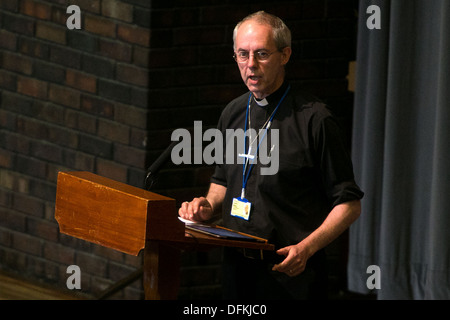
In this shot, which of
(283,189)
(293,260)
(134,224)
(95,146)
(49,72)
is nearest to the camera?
(134,224)

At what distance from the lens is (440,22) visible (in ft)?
12.9

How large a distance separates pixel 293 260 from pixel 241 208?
25cm

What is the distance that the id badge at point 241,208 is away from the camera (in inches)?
105

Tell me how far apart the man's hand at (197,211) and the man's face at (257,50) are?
1.19 ft

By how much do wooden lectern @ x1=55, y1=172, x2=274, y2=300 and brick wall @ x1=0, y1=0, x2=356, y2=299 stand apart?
1.50m

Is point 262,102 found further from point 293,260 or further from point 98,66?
point 98,66

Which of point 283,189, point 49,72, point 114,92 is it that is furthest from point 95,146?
point 283,189

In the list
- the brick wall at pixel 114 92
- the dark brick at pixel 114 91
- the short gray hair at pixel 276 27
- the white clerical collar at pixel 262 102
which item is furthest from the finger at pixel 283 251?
→ the dark brick at pixel 114 91

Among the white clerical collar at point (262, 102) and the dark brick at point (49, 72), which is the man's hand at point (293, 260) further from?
the dark brick at point (49, 72)

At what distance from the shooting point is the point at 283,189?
2627 mm

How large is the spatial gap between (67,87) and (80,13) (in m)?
0.34

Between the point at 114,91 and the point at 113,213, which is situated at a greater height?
the point at 114,91

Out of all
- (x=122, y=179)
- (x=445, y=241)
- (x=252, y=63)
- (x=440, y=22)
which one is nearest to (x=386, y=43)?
(x=440, y=22)
